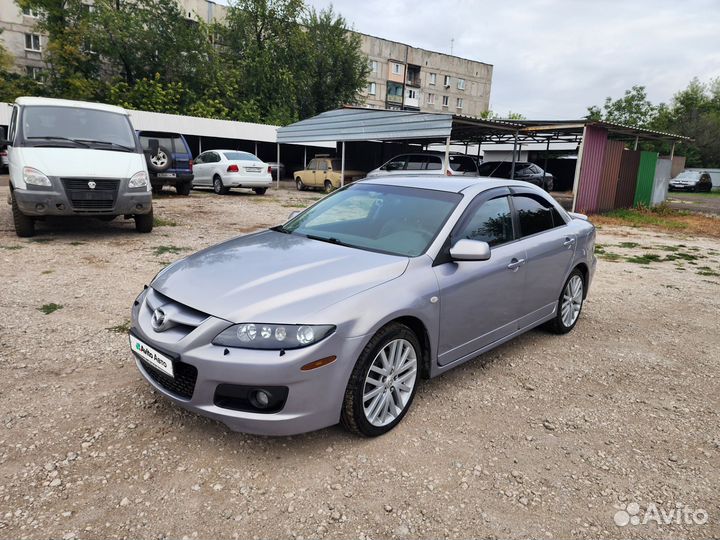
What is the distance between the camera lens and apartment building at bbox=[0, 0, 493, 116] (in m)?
43.8

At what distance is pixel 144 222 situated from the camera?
27.9 feet

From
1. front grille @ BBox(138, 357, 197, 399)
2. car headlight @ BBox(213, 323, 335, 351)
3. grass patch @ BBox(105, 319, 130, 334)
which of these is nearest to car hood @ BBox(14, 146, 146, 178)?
grass patch @ BBox(105, 319, 130, 334)

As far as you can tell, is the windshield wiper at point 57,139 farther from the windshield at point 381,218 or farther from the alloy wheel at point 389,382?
the alloy wheel at point 389,382

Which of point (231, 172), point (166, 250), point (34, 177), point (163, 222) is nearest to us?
point (34, 177)

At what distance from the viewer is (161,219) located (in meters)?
10.5

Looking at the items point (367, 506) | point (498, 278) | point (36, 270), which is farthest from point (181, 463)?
point (36, 270)

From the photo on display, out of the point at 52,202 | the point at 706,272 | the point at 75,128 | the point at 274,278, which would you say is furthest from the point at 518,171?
the point at 274,278

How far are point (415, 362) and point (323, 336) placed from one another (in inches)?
32.8

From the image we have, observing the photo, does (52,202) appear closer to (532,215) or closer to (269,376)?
(269,376)

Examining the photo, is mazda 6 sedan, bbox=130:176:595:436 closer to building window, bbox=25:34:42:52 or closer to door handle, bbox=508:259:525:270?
door handle, bbox=508:259:525:270

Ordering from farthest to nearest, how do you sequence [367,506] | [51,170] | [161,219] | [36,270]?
[161,219] < [51,170] < [36,270] < [367,506]

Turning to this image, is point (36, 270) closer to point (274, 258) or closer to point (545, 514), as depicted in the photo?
point (274, 258)

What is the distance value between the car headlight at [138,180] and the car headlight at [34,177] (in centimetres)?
112

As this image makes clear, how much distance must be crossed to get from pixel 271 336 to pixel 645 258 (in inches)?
353
